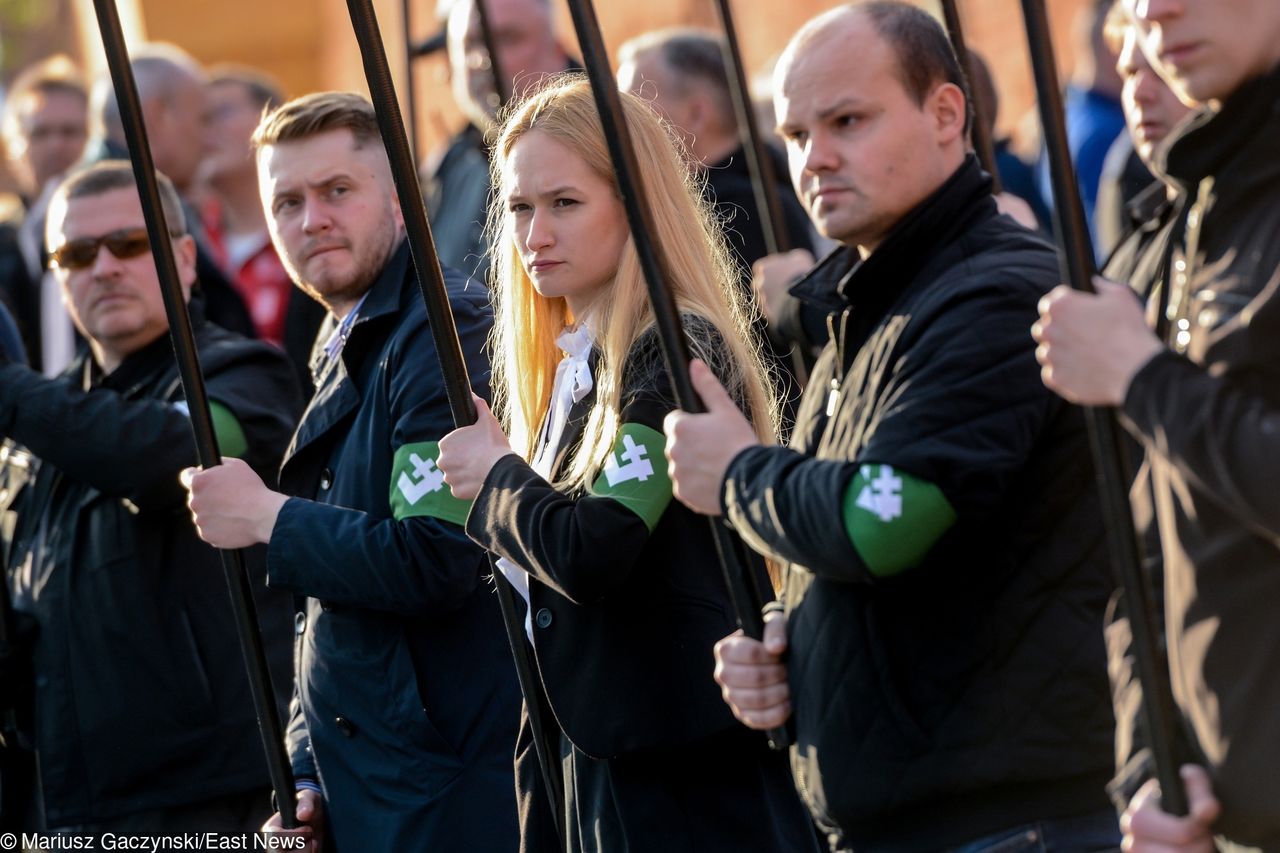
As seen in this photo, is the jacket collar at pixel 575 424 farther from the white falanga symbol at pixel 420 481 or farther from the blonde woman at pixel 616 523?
the white falanga symbol at pixel 420 481

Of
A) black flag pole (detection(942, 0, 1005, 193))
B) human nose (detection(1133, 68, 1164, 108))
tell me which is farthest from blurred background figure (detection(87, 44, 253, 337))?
human nose (detection(1133, 68, 1164, 108))

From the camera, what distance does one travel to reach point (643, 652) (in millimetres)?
2920

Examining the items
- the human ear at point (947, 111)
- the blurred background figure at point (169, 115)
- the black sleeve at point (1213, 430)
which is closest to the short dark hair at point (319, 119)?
the human ear at point (947, 111)

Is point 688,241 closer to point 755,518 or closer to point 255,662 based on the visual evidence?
point 755,518

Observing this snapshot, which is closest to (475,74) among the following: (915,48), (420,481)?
(420,481)

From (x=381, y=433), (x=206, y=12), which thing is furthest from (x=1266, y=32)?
(x=206, y=12)

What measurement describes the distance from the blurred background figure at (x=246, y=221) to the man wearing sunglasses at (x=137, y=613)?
125 cm

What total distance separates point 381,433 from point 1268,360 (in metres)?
1.81

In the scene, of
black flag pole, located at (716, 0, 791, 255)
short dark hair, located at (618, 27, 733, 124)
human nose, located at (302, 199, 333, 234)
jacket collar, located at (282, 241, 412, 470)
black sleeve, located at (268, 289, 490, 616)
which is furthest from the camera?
short dark hair, located at (618, 27, 733, 124)

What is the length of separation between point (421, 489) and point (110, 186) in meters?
1.52

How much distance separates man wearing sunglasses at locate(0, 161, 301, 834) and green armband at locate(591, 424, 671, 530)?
1.47 meters

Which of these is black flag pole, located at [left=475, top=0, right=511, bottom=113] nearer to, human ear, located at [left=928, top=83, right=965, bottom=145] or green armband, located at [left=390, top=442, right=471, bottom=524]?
green armband, located at [left=390, top=442, right=471, bottom=524]

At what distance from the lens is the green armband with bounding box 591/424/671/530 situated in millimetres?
2859

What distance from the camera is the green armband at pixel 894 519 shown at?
94.2 inches
